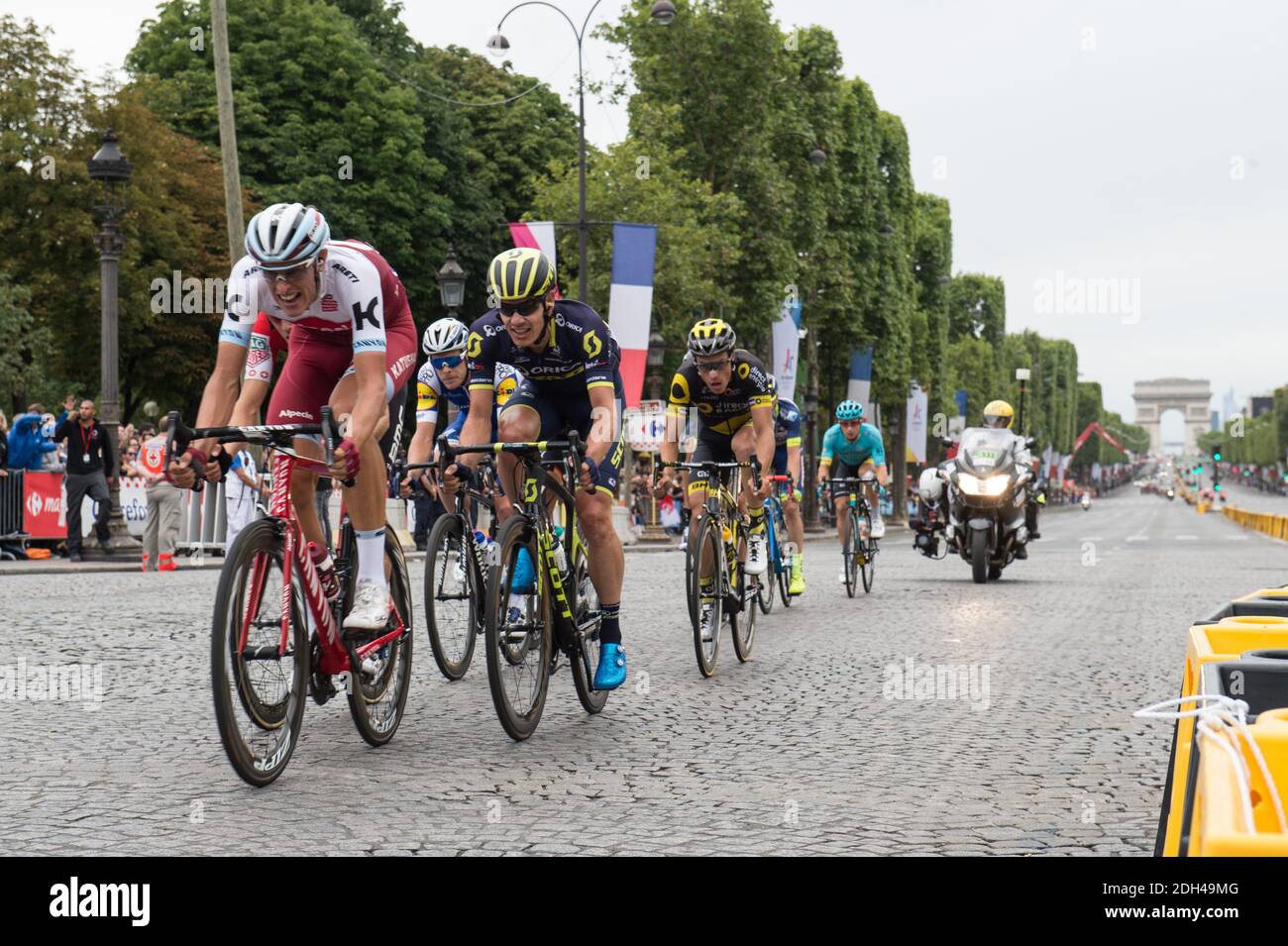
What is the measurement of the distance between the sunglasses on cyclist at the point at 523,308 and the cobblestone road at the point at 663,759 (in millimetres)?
1789

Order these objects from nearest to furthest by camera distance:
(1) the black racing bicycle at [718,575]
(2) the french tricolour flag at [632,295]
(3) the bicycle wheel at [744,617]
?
(1) the black racing bicycle at [718,575], (3) the bicycle wheel at [744,617], (2) the french tricolour flag at [632,295]

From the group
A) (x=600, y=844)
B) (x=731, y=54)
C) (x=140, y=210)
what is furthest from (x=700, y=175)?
(x=600, y=844)

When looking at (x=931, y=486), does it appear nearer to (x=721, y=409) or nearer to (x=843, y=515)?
(x=843, y=515)

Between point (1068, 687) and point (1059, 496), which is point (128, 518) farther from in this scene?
point (1059, 496)

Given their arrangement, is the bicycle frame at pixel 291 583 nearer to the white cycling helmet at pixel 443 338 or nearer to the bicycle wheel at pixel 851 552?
the white cycling helmet at pixel 443 338

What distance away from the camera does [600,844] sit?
457 centimetres

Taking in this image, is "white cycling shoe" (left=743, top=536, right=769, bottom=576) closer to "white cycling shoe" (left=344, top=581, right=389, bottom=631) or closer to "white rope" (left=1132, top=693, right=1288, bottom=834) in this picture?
"white cycling shoe" (left=344, top=581, right=389, bottom=631)

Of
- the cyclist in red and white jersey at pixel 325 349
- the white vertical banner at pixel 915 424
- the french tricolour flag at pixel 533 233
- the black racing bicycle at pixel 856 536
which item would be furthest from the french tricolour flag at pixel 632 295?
the white vertical banner at pixel 915 424

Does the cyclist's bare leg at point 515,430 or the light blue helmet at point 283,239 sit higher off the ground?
the light blue helmet at point 283,239

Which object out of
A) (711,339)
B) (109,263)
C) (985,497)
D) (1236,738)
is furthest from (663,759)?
(109,263)

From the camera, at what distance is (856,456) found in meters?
15.8

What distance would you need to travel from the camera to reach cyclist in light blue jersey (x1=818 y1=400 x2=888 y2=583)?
15.6m

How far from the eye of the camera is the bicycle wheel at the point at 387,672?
605cm
